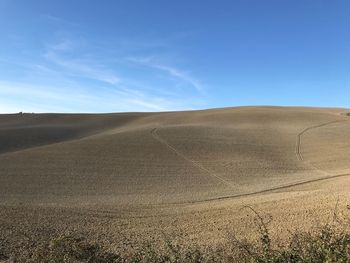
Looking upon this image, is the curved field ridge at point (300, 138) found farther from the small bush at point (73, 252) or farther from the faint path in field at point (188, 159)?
the small bush at point (73, 252)

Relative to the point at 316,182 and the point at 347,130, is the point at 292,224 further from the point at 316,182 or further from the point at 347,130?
the point at 347,130

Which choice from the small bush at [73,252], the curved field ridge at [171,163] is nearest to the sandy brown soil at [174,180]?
the curved field ridge at [171,163]

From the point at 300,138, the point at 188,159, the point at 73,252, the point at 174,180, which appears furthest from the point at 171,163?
the point at 73,252

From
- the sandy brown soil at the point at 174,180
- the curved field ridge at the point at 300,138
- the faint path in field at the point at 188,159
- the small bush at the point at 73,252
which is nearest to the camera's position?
the small bush at the point at 73,252

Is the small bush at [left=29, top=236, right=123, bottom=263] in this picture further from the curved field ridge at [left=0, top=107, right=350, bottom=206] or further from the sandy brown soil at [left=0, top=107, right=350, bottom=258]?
the curved field ridge at [left=0, top=107, right=350, bottom=206]

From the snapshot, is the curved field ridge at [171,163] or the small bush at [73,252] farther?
the curved field ridge at [171,163]

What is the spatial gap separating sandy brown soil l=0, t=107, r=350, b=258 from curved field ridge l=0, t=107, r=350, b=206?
6cm

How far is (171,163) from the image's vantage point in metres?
32.3

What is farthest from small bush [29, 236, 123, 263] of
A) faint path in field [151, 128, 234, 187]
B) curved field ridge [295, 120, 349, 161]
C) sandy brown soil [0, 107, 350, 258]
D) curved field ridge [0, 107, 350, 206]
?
curved field ridge [295, 120, 349, 161]

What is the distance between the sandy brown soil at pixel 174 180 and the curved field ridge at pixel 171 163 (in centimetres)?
6

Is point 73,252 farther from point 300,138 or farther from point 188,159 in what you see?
point 300,138

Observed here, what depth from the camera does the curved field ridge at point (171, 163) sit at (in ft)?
80.7

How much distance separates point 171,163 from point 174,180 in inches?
179

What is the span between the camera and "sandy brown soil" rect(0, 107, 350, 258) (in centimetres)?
1644
